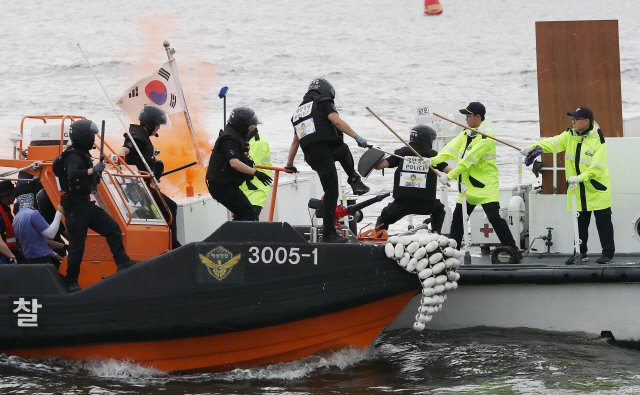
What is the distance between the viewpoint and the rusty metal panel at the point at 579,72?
24.0 feet

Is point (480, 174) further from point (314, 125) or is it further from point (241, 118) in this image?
point (241, 118)

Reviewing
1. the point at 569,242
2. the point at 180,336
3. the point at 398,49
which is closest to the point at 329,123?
the point at 180,336

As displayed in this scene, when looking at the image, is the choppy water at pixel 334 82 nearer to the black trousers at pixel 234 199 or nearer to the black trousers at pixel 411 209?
the black trousers at pixel 411 209

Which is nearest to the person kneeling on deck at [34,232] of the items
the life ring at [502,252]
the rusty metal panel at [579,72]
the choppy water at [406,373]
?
the choppy water at [406,373]

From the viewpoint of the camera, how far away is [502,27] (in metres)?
45.9

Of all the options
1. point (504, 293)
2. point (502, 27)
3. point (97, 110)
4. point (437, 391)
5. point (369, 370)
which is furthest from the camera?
point (502, 27)

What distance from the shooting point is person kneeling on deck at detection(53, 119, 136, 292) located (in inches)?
235

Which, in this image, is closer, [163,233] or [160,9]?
[163,233]

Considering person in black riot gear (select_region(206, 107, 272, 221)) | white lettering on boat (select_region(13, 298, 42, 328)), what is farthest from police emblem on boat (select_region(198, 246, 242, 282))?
white lettering on boat (select_region(13, 298, 42, 328))

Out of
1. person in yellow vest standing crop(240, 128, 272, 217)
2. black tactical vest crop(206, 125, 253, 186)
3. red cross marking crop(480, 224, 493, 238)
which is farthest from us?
person in yellow vest standing crop(240, 128, 272, 217)

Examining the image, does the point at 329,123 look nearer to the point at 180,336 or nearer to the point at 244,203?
the point at 244,203

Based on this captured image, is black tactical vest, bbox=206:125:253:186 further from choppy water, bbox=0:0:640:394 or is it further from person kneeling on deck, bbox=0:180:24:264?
person kneeling on deck, bbox=0:180:24:264

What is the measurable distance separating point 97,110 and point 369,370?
2062 centimetres

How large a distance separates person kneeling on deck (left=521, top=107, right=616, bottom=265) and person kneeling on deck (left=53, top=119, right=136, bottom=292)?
3488mm
